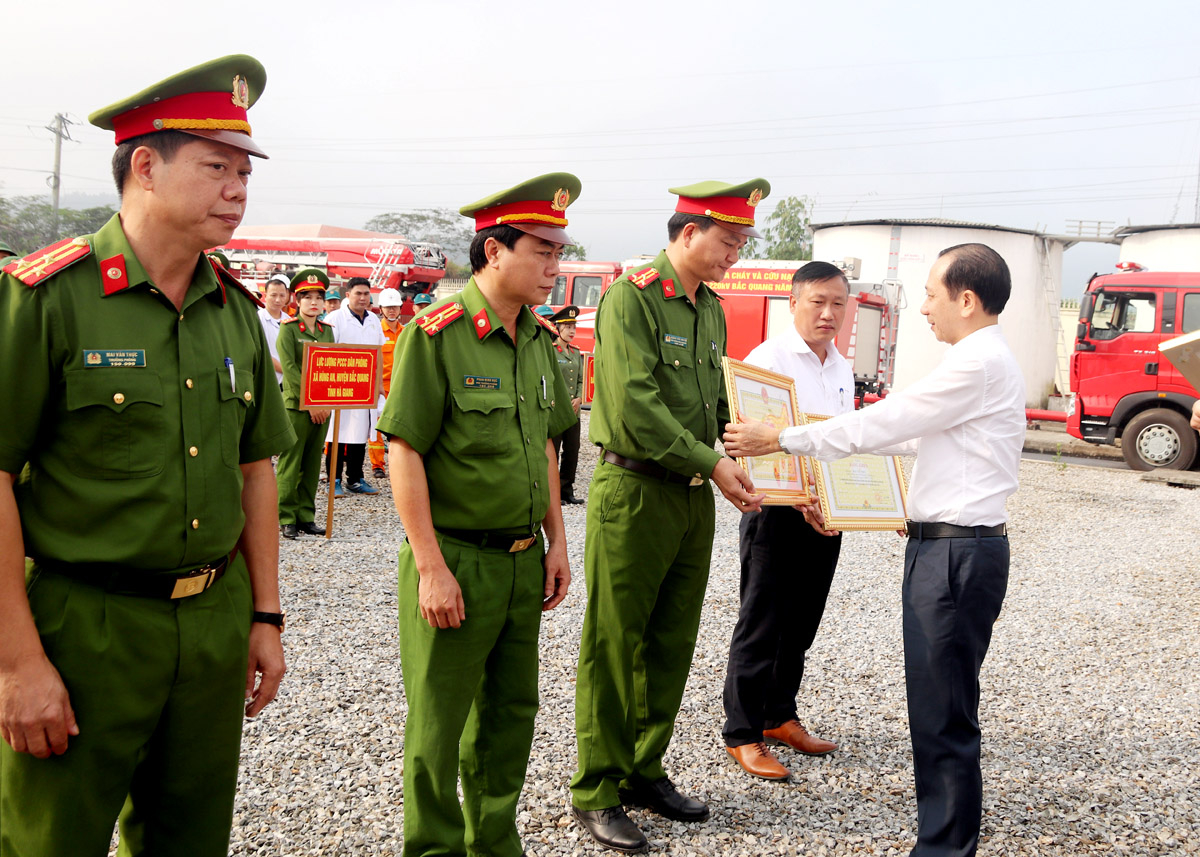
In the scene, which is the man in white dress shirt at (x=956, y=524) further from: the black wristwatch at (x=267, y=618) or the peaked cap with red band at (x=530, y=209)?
the black wristwatch at (x=267, y=618)

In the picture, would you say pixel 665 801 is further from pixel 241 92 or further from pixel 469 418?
pixel 241 92

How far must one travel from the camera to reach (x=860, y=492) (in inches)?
131

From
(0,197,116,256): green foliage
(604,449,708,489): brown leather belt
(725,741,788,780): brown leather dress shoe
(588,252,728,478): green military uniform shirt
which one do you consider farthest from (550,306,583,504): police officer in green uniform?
(0,197,116,256): green foliage

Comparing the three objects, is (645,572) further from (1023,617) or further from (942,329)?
(1023,617)

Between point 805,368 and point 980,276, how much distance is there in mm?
1114

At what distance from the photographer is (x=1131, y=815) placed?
326 cm

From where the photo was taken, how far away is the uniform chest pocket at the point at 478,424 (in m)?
2.30

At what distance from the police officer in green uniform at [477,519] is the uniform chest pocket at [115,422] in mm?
645

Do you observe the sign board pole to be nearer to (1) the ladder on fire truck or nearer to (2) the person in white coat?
(2) the person in white coat

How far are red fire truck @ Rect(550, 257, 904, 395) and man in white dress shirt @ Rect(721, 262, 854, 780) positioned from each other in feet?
44.2

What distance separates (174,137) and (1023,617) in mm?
5883

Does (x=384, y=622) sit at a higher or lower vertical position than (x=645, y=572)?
lower

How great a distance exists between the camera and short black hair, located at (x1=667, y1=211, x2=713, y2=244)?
305cm

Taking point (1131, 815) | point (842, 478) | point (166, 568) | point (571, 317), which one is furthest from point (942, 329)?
point (571, 317)
